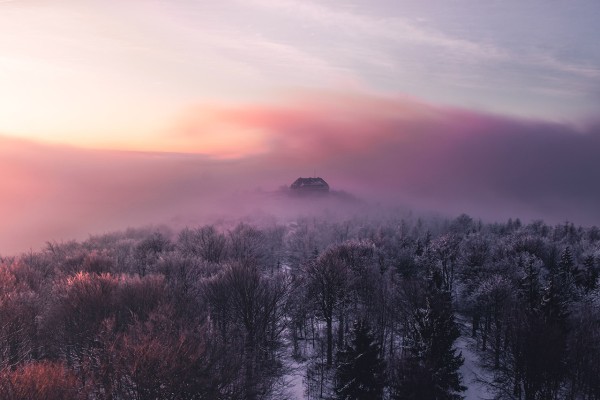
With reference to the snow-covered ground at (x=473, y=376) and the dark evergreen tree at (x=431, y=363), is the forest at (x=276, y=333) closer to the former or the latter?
the dark evergreen tree at (x=431, y=363)

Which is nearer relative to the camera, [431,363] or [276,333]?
[431,363]

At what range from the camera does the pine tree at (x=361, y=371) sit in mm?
30219

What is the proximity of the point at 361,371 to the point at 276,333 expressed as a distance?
788 inches

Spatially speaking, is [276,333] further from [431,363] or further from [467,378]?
[467,378]

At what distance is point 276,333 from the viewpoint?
4853 cm

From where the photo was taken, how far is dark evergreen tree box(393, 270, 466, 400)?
27.6 m

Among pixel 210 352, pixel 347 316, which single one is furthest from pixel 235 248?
pixel 210 352

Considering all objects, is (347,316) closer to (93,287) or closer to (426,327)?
(426,327)

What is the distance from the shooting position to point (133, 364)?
20438mm

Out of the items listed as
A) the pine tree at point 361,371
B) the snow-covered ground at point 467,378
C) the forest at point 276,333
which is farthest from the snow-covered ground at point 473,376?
the pine tree at point 361,371

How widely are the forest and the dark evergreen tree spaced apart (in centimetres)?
13

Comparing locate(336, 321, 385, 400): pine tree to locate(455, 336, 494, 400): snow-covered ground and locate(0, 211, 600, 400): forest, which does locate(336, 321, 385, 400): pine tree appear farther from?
locate(455, 336, 494, 400): snow-covered ground

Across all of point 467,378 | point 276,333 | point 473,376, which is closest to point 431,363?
point 467,378

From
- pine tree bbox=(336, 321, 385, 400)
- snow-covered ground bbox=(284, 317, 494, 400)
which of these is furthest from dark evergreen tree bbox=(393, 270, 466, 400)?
snow-covered ground bbox=(284, 317, 494, 400)
